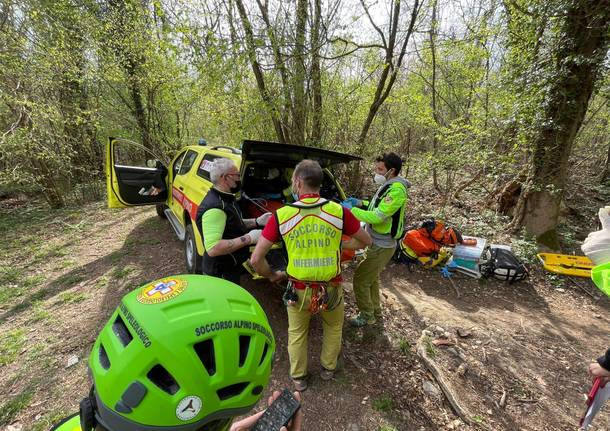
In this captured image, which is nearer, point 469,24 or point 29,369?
point 29,369

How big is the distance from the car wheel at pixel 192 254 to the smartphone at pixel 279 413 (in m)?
3.05

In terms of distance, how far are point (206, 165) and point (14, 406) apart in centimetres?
321

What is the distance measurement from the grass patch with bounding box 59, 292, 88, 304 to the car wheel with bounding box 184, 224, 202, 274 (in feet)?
4.61

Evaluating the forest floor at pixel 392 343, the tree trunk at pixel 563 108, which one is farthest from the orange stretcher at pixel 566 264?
the tree trunk at pixel 563 108

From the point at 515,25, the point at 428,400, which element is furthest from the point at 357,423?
the point at 515,25

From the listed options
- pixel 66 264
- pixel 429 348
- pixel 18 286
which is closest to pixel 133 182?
pixel 66 264

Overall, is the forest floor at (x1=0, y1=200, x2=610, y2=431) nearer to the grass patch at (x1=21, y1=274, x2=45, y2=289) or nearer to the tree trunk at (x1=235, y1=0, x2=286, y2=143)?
the grass patch at (x1=21, y1=274, x2=45, y2=289)

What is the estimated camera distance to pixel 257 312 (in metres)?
1.03

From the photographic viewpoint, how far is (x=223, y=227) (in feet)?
8.34

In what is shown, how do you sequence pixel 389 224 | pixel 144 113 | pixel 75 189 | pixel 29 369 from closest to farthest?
pixel 29 369
pixel 389 224
pixel 75 189
pixel 144 113

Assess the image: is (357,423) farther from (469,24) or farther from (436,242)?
(469,24)

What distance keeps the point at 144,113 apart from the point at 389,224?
33.7 ft

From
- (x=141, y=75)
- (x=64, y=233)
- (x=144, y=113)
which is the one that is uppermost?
(x=141, y=75)

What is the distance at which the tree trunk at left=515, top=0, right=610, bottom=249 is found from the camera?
179 inches
